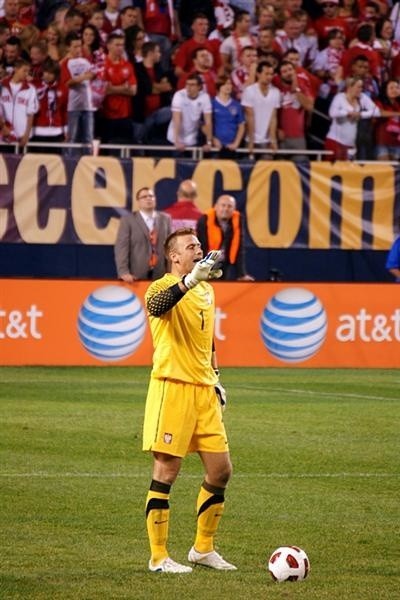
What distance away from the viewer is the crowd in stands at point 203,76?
73.5ft

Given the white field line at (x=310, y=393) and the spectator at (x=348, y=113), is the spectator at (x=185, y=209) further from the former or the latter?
the white field line at (x=310, y=393)

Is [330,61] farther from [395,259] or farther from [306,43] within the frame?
[395,259]

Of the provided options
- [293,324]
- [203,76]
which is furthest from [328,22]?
[293,324]

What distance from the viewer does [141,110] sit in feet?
77.3

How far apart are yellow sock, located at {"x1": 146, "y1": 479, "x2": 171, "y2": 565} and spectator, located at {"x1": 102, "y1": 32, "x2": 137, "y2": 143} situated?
48.8ft

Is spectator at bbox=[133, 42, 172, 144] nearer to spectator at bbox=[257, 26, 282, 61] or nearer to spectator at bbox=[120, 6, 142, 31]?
spectator at bbox=[120, 6, 142, 31]

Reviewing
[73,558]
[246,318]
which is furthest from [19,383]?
[73,558]

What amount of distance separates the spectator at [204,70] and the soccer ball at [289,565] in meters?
16.1

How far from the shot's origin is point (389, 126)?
80.0ft

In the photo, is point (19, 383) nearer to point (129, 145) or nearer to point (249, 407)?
point (249, 407)

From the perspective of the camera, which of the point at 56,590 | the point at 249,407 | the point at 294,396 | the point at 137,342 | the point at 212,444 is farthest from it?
the point at 137,342

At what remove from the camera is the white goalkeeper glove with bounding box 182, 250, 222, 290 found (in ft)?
25.6

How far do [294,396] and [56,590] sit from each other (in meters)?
10.1

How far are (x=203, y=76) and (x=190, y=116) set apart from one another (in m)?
0.92
